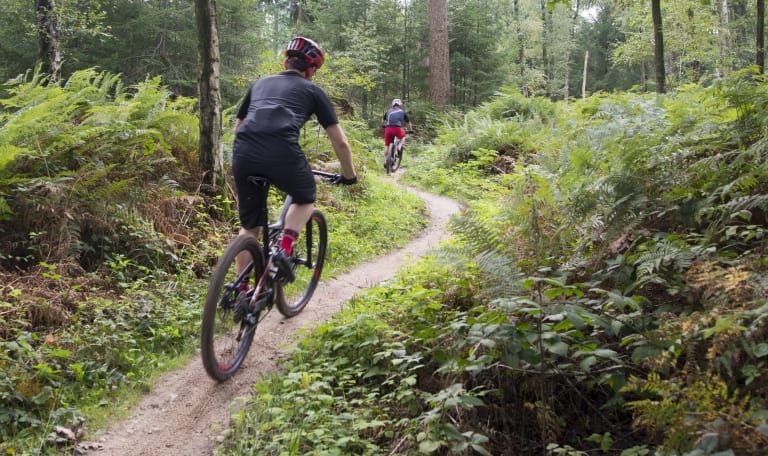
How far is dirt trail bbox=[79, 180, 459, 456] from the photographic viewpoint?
3377mm

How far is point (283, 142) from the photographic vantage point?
163 inches

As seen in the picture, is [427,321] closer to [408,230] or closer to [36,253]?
[36,253]

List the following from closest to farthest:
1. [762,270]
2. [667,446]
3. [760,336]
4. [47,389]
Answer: [667,446]
[760,336]
[762,270]
[47,389]

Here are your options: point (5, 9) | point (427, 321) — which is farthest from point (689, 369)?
point (5, 9)

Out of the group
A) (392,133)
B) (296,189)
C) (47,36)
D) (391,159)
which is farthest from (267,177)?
(391,159)

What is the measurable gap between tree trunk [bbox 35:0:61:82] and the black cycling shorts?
635cm

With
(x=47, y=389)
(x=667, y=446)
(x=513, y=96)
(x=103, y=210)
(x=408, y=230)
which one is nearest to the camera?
(x=667, y=446)

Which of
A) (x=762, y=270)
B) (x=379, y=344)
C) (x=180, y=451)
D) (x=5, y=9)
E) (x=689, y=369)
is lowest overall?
(x=180, y=451)

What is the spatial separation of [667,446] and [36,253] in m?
5.92

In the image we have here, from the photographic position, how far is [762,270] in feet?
8.89

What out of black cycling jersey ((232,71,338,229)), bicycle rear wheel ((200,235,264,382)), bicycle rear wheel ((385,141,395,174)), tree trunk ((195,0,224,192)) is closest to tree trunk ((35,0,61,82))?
tree trunk ((195,0,224,192))

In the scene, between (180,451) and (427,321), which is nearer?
(180,451)

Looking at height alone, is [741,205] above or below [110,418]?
above

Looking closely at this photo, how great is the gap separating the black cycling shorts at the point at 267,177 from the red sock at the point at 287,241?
0.24 meters
